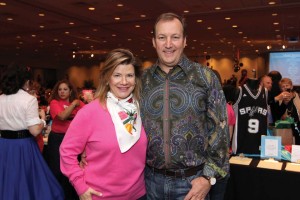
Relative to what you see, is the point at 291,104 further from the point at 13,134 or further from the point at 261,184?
the point at 13,134

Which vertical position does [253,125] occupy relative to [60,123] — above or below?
above

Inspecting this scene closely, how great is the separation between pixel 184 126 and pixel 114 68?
470 millimetres

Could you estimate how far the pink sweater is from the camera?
167 cm

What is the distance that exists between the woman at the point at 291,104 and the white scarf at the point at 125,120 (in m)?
2.28

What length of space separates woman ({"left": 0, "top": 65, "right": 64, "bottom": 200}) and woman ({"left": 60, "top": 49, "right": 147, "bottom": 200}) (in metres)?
1.70

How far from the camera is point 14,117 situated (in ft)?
10.6

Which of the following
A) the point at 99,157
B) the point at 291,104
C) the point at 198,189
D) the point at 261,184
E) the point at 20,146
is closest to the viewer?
the point at 198,189

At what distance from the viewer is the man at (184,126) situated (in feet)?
5.40

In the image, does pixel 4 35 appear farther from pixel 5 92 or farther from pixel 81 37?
pixel 5 92

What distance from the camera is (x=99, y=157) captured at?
1.70 m

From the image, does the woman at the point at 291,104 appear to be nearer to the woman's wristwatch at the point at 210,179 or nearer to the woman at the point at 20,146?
the woman's wristwatch at the point at 210,179

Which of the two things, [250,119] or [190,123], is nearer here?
[190,123]

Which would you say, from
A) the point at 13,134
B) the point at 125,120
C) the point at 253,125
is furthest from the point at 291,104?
the point at 13,134

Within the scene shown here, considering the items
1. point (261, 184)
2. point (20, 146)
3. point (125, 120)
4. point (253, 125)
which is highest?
point (125, 120)
